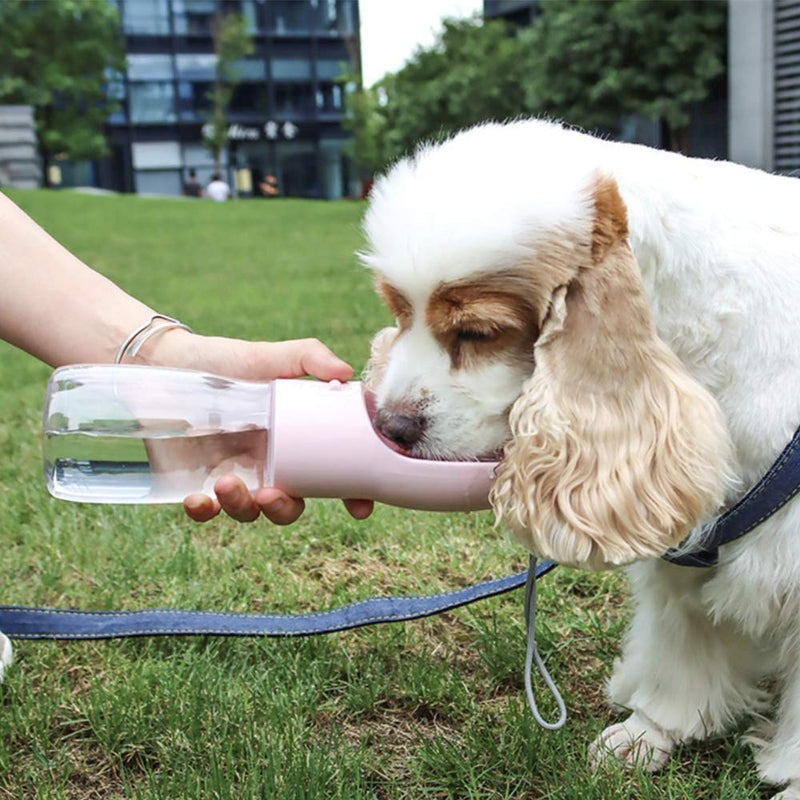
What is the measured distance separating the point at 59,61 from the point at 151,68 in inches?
732

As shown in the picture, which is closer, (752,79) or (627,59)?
(752,79)

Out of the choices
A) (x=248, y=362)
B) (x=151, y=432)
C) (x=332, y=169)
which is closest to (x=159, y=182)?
(x=332, y=169)

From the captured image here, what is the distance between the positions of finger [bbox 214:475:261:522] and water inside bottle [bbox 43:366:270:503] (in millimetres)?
70

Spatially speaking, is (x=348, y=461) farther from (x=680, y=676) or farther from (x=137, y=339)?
(x=680, y=676)

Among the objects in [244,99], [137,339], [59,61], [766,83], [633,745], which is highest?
[59,61]

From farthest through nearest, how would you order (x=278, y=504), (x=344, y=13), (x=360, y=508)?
(x=344, y=13)
(x=360, y=508)
(x=278, y=504)

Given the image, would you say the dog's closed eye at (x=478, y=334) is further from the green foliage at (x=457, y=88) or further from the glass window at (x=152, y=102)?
the glass window at (x=152, y=102)

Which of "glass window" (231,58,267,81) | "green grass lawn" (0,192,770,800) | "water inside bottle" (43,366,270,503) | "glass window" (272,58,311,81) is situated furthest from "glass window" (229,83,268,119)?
"water inside bottle" (43,366,270,503)

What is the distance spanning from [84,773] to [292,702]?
482 millimetres

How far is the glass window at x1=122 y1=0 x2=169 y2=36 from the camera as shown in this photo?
5609cm

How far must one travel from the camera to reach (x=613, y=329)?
1734mm

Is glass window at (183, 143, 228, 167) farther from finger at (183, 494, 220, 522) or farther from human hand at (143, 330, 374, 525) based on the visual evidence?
finger at (183, 494, 220, 522)

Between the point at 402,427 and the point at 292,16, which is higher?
the point at 292,16

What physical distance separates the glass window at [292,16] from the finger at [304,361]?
60.2 meters
